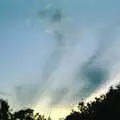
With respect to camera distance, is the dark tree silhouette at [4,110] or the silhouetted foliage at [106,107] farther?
the dark tree silhouette at [4,110]

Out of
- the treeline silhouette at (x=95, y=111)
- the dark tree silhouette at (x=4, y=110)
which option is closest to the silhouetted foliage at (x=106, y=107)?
the treeline silhouette at (x=95, y=111)

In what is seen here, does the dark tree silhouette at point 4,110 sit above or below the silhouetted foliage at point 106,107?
above

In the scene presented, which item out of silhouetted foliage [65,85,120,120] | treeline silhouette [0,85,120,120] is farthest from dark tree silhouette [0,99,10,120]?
silhouetted foliage [65,85,120,120]

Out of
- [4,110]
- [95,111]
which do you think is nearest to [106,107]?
[95,111]

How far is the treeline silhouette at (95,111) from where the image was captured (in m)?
74.7

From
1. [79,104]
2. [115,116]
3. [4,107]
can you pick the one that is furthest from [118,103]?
[4,107]

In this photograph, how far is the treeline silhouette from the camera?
74688 mm

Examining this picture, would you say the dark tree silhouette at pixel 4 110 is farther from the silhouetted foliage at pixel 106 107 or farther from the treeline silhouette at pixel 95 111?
the silhouetted foliage at pixel 106 107

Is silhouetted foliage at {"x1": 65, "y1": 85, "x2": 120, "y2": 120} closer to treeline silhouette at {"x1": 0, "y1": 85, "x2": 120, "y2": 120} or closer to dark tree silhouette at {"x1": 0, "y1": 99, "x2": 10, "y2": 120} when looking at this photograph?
treeline silhouette at {"x1": 0, "y1": 85, "x2": 120, "y2": 120}

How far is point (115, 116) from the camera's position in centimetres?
7362

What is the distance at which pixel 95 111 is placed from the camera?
81.4m

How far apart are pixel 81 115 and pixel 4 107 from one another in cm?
2019

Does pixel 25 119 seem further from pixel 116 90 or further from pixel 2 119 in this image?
pixel 116 90

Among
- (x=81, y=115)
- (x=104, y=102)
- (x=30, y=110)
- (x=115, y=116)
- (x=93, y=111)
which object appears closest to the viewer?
(x=115, y=116)
